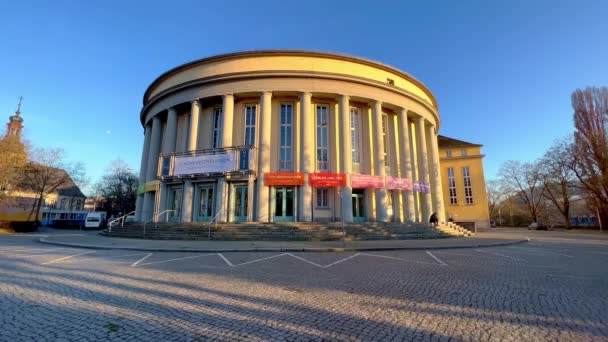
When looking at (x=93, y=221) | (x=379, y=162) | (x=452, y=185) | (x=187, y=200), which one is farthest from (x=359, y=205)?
(x=93, y=221)

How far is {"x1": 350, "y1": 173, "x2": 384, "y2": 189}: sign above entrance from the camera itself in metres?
19.8

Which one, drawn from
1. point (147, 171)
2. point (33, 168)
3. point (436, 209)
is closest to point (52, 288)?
point (147, 171)

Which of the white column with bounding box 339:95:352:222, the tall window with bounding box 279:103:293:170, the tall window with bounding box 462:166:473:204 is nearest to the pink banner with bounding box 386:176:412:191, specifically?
the white column with bounding box 339:95:352:222

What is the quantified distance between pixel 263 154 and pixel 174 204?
883cm

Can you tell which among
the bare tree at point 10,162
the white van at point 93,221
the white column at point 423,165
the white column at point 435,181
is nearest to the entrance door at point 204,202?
the white column at point 423,165

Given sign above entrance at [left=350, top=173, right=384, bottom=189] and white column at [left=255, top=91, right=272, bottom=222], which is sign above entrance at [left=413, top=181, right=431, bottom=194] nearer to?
sign above entrance at [left=350, top=173, right=384, bottom=189]

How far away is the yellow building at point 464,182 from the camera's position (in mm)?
39112

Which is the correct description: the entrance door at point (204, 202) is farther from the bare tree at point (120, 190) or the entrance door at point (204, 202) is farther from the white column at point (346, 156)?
the bare tree at point (120, 190)

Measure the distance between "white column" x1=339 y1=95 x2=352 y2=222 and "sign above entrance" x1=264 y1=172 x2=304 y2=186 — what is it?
3.27 metres

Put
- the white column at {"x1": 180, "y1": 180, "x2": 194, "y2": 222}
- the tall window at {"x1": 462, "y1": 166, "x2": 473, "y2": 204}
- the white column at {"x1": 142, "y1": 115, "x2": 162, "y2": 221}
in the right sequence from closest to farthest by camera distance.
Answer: the white column at {"x1": 180, "y1": 180, "x2": 194, "y2": 222} → the white column at {"x1": 142, "y1": 115, "x2": 162, "y2": 221} → the tall window at {"x1": 462, "y1": 166, "x2": 473, "y2": 204}

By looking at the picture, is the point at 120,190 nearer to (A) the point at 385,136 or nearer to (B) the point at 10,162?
(B) the point at 10,162

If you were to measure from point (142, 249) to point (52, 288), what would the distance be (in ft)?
21.3

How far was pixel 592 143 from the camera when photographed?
30734mm

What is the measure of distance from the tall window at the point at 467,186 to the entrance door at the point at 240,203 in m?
34.6
